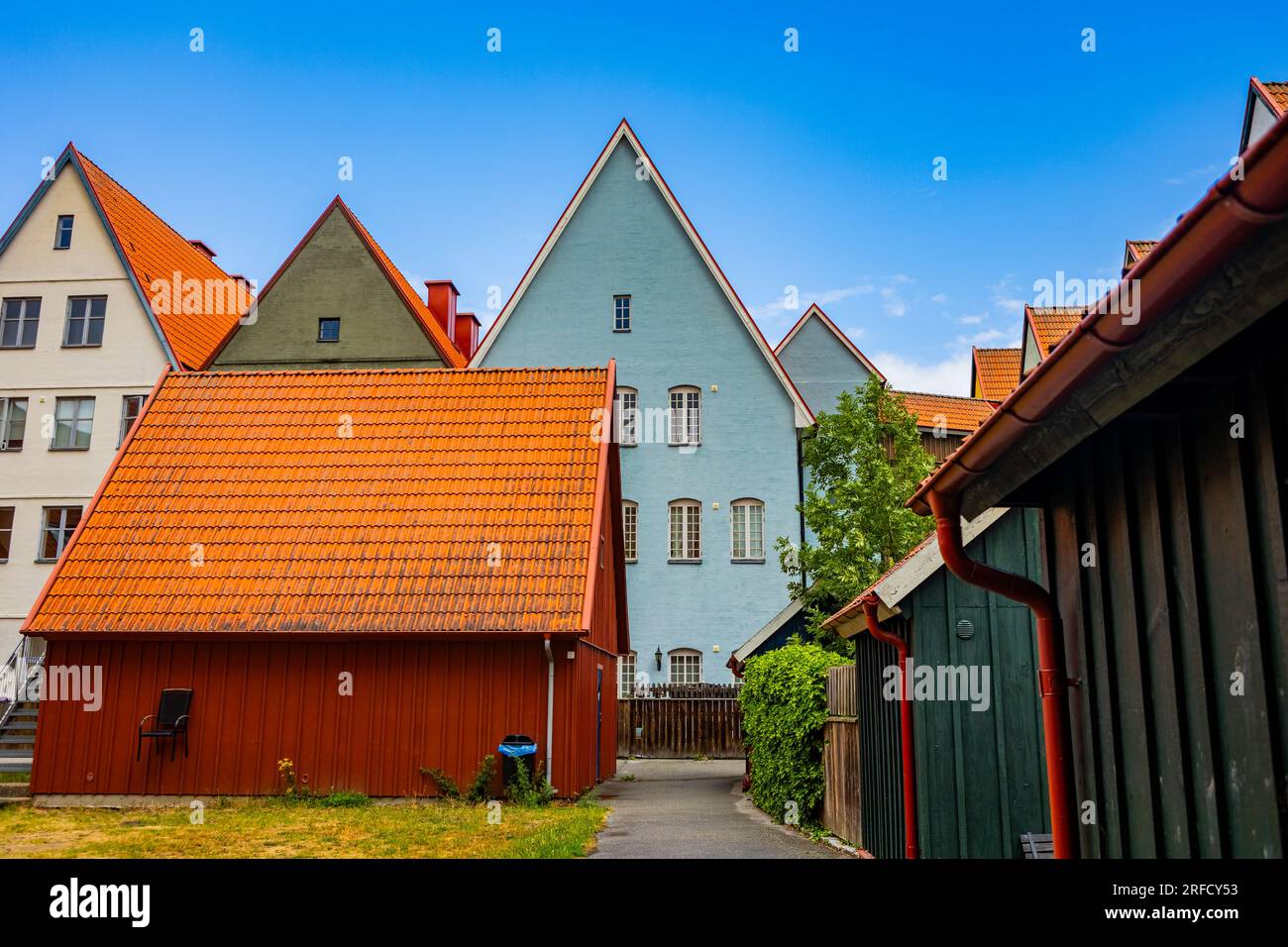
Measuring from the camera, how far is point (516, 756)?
1548cm

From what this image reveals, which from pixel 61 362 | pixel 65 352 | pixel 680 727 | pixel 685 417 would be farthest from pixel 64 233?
pixel 680 727

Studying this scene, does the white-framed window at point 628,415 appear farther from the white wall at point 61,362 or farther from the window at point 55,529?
the window at point 55,529

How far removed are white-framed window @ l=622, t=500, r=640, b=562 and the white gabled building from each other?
13281 millimetres

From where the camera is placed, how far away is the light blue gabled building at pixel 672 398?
3014cm

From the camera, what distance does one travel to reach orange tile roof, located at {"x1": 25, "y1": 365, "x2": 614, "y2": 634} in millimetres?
16344

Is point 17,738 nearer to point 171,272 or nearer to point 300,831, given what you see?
point 300,831

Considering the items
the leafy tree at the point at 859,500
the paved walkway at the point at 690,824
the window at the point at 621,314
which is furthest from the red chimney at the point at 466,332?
the paved walkway at the point at 690,824

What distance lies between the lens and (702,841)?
11.9 metres

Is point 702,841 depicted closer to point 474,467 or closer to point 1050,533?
point 1050,533

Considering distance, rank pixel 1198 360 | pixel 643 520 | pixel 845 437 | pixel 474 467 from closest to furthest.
A: pixel 1198 360, pixel 474 467, pixel 845 437, pixel 643 520

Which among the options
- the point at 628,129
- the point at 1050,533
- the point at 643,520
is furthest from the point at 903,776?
the point at 628,129

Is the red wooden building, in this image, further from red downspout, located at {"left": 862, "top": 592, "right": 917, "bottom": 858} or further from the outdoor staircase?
red downspout, located at {"left": 862, "top": 592, "right": 917, "bottom": 858}

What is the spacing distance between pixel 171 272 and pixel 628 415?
15168mm
